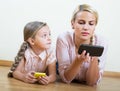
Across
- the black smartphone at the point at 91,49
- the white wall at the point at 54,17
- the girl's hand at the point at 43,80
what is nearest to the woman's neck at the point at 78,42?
the black smartphone at the point at 91,49

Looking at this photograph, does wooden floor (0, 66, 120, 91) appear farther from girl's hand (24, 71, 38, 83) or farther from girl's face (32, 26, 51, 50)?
girl's face (32, 26, 51, 50)

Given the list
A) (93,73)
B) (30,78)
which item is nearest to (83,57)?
(93,73)

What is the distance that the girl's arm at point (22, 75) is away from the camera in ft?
3.92

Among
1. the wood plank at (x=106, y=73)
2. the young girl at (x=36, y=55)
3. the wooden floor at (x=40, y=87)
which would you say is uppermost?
the young girl at (x=36, y=55)

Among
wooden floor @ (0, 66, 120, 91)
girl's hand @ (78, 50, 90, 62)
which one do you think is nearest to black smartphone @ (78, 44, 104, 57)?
girl's hand @ (78, 50, 90, 62)

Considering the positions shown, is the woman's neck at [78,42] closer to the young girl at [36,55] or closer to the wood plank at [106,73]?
the young girl at [36,55]

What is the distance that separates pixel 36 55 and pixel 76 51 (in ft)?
0.60

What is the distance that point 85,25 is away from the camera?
3.93 ft

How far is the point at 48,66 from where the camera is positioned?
129 centimetres

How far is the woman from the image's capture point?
1197mm

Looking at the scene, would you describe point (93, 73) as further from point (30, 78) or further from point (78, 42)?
point (30, 78)

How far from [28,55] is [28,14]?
69 centimetres

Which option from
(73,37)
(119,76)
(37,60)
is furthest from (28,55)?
(119,76)

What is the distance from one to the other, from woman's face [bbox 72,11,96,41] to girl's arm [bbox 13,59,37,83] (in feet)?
0.90
